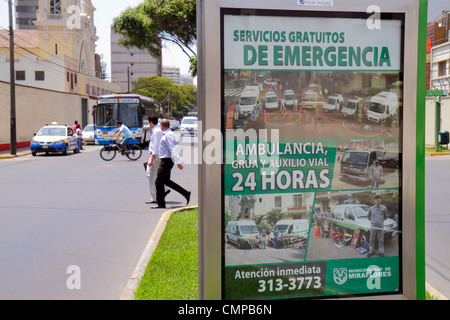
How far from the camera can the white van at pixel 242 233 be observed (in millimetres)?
3559

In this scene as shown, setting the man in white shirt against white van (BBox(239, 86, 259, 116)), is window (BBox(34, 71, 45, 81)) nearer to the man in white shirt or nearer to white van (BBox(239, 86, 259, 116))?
the man in white shirt

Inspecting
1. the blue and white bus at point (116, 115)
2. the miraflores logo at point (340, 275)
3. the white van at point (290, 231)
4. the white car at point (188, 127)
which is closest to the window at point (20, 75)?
the white car at point (188, 127)

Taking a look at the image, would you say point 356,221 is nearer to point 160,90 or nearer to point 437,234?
point 437,234

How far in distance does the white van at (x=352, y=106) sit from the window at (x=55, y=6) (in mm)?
67530

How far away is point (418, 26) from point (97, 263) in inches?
180

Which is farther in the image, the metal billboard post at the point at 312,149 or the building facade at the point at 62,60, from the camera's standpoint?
the building facade at the point at 62,60

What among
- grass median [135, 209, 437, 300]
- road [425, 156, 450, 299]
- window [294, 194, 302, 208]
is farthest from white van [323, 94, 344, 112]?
road [425, 156, 450, 299]

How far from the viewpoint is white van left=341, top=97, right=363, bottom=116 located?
143 inches

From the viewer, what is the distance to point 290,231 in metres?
3.63

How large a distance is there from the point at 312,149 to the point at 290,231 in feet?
1.85

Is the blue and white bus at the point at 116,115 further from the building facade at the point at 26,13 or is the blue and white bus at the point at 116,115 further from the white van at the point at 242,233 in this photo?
the building facade at the point at 26,13

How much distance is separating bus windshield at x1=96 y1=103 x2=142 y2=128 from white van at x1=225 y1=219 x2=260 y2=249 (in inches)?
1183

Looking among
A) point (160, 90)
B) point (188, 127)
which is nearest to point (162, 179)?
point (188, 127)

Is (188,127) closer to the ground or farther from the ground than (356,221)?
farther from the ground
